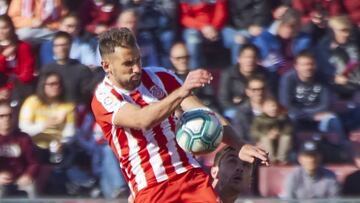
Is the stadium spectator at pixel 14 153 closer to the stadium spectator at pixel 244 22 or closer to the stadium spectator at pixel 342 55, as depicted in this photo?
the stadium spectator at pixel 244 22

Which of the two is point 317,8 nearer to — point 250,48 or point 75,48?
point 250,48

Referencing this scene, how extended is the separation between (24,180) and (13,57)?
1436 mm

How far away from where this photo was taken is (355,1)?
41.2ft

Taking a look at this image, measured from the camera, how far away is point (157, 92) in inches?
291

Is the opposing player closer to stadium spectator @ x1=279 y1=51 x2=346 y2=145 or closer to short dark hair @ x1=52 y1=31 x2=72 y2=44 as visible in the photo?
stadium spectator @ x1=279 y1=51 x2=346 y2=145

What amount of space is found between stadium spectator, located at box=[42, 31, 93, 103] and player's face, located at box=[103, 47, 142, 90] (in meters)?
4.80

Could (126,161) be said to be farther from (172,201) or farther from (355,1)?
(355,1)

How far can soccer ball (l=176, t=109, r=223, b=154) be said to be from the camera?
7102 mm

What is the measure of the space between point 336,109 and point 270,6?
1.35 m

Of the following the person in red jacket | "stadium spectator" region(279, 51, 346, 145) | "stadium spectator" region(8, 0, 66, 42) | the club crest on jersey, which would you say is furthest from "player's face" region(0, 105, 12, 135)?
the club crest on jersey

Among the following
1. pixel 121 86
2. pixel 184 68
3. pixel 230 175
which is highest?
pixel 121 86

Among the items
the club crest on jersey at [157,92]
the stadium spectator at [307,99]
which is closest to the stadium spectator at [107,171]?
the stadium spectator at [307,99]

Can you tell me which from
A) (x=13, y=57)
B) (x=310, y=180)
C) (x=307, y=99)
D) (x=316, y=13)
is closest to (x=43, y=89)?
(x=13, y=57)

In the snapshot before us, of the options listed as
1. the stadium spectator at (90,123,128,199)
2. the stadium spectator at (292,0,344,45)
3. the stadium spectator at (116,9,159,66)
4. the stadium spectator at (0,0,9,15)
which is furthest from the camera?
the stadium spectator at (0,0,9,15)
